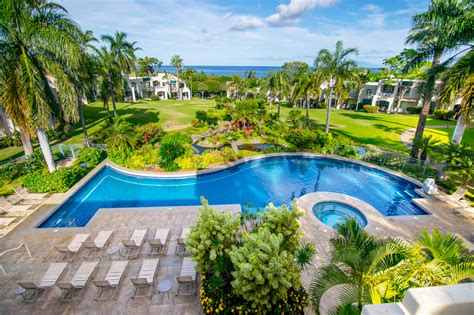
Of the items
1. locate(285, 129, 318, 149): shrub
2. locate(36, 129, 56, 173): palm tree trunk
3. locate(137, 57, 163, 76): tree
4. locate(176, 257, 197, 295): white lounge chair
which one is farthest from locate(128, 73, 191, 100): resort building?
locate(176, 257, 197, 295): white lounge chair

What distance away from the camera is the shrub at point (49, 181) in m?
13.3

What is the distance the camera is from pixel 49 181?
13.5 m

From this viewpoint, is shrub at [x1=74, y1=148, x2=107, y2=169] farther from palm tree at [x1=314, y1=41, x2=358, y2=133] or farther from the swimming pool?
palm tree at [x1=314, y1=41, x2=358, y2=133]

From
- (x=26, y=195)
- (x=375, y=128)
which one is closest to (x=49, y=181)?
(x=26, y=195)

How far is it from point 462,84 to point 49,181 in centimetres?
2499

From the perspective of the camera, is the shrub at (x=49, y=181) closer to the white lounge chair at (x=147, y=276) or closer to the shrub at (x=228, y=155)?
the white lounge chair at (x=147, y=276)

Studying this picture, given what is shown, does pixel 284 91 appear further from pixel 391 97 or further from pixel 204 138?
pixel 391 97

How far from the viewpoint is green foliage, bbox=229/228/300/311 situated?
16.5 feet

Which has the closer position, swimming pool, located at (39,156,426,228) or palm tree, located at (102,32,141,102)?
swimming pool, located at (39,156,426,228)

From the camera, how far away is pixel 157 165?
17.6 meters

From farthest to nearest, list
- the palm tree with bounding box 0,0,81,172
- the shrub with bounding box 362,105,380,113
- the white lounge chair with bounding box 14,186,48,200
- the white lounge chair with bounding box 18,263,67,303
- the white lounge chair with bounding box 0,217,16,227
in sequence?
1. the shrub with bounding box 362,105,380,113
2. the white lounge chair with bounding box 14,186,48,200
3. the palm tree with bounding box 0,0,81,172
4. the white lounge chair with bounding box 0,217,16,227
5. the white lounge chair with bounding box 18,263,67,303

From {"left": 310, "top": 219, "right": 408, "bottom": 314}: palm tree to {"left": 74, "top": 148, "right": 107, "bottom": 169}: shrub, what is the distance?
18922mm

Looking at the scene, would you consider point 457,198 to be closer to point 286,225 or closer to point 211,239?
point 286,225

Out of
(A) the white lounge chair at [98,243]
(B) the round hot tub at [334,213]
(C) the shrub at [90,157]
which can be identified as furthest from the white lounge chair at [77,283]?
(C) the shrub at [90,157]
